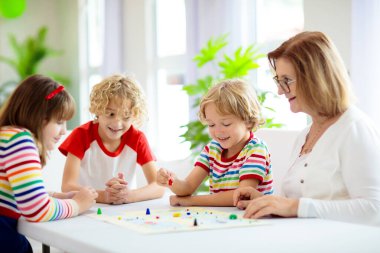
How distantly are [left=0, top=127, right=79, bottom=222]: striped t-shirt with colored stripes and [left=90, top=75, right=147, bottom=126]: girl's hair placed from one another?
2.22ft

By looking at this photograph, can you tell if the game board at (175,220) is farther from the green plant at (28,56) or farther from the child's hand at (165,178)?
the green plant at (28,56)

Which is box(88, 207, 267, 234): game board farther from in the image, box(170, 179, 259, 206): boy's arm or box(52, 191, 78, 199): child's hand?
box(52, 191, 78, 199): child's hand

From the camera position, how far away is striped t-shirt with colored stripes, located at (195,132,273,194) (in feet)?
6.37

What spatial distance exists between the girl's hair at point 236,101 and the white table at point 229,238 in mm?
587

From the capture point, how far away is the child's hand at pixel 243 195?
5.90ft

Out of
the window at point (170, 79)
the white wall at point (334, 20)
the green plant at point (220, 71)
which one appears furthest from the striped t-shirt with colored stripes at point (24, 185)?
the window at point (170, 79)

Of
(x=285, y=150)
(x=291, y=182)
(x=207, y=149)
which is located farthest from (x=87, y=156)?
(x=291, y=182)

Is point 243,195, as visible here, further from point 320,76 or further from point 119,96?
point 119,96

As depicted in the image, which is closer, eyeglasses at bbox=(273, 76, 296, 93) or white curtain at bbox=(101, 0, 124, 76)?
eyeglasses at bbox=(273, 76, 296, 93)

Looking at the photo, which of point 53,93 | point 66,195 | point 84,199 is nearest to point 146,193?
point 66,195

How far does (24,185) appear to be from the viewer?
165 centimetres

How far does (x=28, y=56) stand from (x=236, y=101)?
22.1 ft

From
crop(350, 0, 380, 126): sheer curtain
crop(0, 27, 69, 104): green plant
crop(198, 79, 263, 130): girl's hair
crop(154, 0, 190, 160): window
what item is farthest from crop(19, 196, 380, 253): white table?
crop(0, 27, 69, 104): green plant

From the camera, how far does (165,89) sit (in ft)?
20.8
